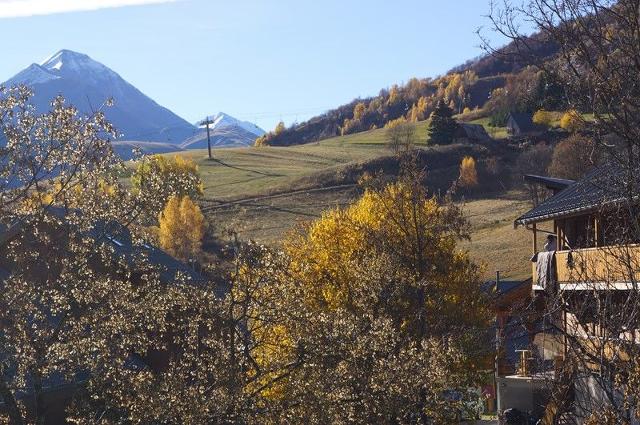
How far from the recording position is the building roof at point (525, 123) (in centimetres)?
13925

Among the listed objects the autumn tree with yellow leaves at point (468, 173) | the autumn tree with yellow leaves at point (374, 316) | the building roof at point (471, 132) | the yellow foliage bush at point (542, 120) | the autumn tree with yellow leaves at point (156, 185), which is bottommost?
the autumn tree with yellow leaves at point (468, 173)

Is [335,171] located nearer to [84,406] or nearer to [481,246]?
[481,246]

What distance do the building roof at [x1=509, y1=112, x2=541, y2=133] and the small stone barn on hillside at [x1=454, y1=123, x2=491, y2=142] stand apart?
19.9ft

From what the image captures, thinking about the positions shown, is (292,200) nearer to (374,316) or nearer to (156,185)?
(374,316)

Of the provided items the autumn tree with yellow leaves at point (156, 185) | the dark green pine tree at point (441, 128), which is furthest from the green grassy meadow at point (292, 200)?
the autumn tree with yellow leaves at point (156, 185)

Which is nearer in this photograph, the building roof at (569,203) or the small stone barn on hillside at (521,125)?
the building roof at (569,203)

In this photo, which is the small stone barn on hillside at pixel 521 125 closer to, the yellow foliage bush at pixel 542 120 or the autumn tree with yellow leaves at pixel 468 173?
the yellow foliage bush at pixel 542 120

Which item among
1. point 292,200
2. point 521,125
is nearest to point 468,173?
point 292,200

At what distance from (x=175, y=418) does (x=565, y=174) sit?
70.9 m

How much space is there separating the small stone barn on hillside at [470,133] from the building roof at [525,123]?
6.06 metres

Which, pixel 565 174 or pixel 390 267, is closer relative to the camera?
pixel 390 267

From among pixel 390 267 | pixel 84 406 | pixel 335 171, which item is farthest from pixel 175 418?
pixel 335 171

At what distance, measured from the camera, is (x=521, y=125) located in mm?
141500

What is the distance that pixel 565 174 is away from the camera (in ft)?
271
